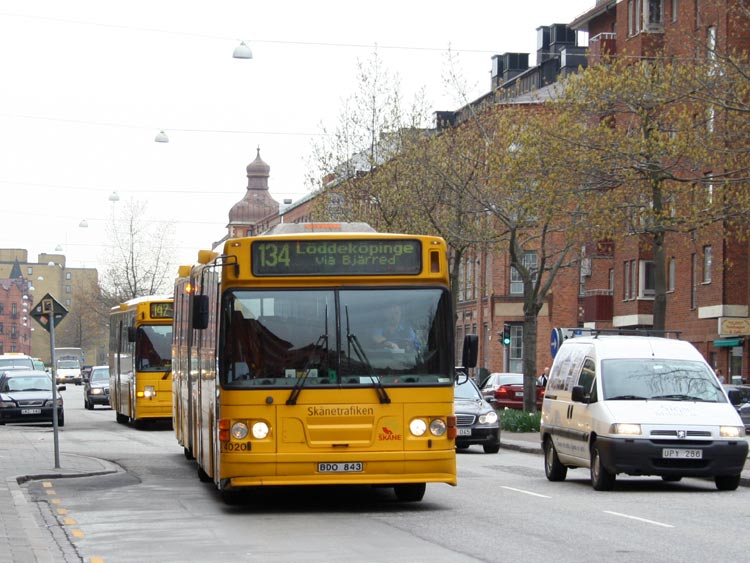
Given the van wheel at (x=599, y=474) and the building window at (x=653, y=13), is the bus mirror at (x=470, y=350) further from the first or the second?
the building window at (x=653, y=13)

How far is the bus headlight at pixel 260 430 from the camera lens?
15.5 metres

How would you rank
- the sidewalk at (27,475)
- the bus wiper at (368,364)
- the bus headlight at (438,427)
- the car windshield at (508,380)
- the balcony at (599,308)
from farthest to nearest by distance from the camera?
the balcony at (599,308) < the car windshield at (508,380) < the bus headlight at (438,427) < the bus wiper at (368,364) < the sidewalk at (27,475)

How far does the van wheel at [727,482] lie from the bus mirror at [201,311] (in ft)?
24.9

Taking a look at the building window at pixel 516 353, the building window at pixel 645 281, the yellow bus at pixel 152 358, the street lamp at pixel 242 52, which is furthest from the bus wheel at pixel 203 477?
the building window at pixel 516 353

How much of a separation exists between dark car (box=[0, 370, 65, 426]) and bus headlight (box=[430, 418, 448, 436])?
2613 cm

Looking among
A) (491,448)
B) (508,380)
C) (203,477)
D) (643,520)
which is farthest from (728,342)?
(643,520)

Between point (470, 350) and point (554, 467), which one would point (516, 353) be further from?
point (470, 350)

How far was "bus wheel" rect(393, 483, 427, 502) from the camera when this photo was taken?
1708 centimetres

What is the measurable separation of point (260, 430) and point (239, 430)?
0.21 metres

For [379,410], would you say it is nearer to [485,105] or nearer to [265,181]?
[485,105]

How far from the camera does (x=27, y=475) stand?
21422 mm

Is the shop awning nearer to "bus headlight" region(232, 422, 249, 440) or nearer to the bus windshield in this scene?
the bus windshield

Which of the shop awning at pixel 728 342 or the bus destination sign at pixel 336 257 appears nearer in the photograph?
the bus destination sign at pixel 336 257

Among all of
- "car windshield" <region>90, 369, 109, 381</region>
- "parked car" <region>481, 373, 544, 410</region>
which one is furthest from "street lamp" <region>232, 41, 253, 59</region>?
"car windshield" <region>90, 369, 109, 381</region>
